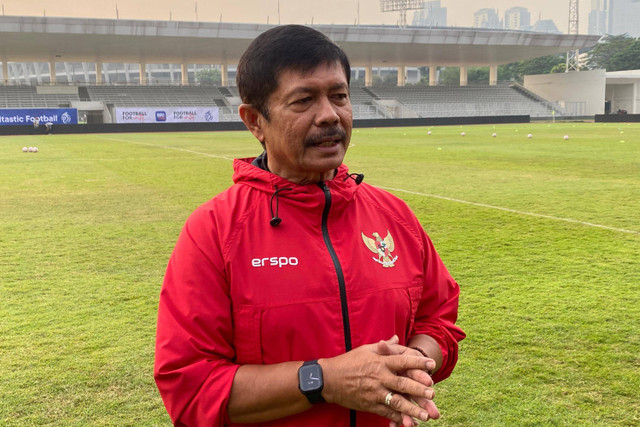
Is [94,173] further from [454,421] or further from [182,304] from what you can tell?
[182,304]

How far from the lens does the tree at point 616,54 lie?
92.2 meters

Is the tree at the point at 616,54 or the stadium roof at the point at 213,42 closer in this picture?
the stadium roof at the point at 213,42

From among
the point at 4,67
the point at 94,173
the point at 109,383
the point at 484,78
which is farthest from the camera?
the point at 484,78

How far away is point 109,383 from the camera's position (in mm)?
4113

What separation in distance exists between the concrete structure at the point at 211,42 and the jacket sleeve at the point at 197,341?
50.6 meters

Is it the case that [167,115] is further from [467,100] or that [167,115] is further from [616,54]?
[616,54]

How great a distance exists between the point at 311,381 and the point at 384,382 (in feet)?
0.64

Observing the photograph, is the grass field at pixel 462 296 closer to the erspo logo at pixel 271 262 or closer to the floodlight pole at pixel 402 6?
the erspo logo at pixel 271 262

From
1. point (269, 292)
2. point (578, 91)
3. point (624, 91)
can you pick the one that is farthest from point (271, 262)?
point (624, 91)

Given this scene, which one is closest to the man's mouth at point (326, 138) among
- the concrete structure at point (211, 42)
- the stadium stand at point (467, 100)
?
the concrete structure at point (211, 42)

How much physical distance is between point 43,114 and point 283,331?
4669 cm

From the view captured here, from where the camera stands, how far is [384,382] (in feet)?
5.67

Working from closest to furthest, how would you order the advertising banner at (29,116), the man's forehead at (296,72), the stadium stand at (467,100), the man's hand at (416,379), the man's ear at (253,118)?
the man's hand at (416,379) → the man's forehead at (296,72) → the man's ear at (253,118) → the advertising banner at (29,116) → the stadium stand at (467,100)

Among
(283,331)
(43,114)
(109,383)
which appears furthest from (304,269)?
(43,114)
